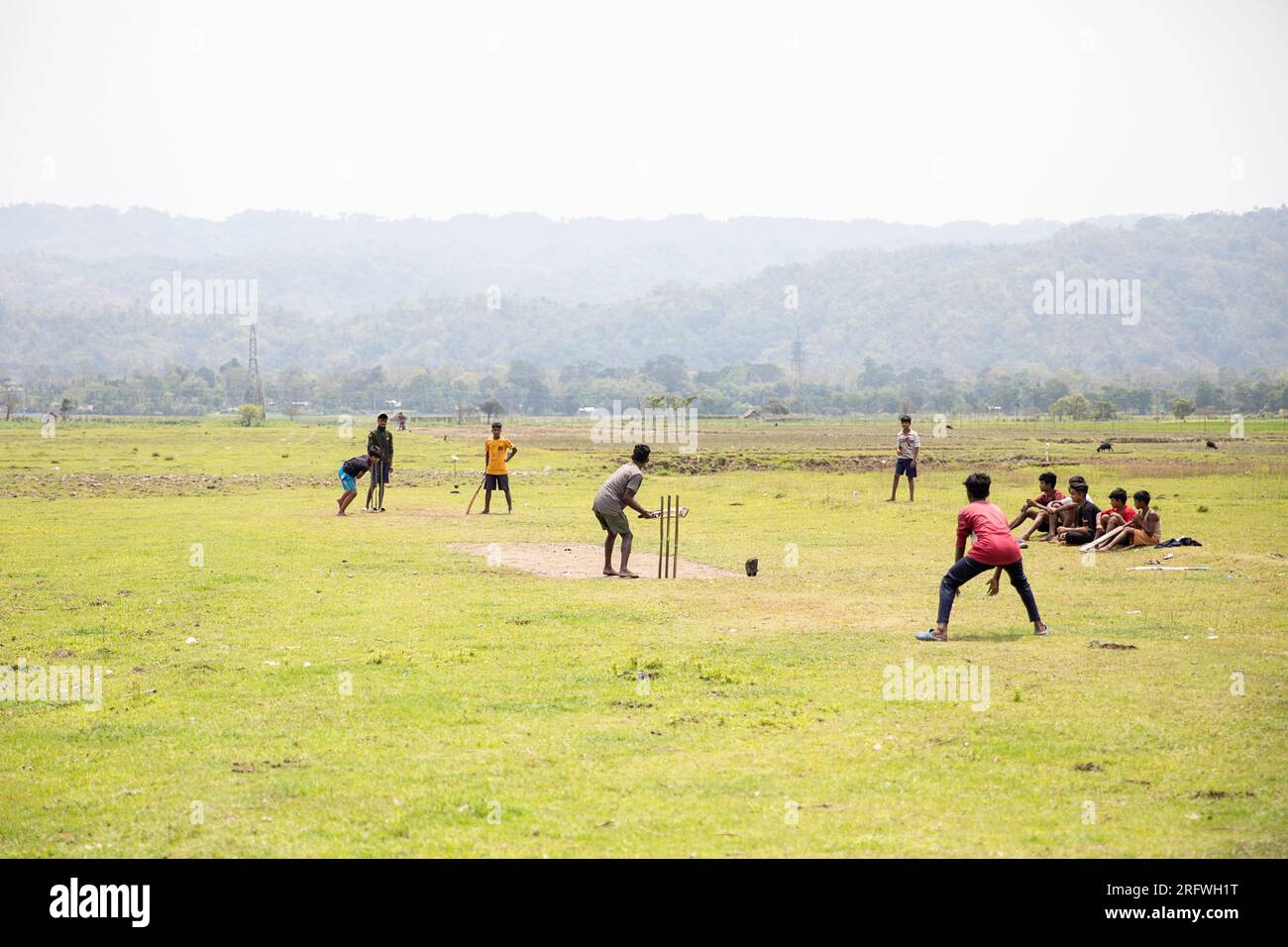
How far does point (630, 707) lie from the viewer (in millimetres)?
11930

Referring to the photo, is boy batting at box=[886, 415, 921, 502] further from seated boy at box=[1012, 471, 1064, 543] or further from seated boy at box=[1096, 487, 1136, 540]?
seated boy at box=[1096, 487, 1136, 540]

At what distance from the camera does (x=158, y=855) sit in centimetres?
810

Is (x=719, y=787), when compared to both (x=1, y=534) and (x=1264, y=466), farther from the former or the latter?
(x=1264, y=466)

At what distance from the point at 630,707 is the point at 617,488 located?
8714 millimetres

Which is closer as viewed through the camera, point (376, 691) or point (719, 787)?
point (719, 787)

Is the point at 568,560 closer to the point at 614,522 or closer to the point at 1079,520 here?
the point at 614,522

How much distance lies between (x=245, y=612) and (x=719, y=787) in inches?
391

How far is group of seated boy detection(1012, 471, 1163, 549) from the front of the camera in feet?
76.8

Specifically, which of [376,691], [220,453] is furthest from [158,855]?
[220,453]

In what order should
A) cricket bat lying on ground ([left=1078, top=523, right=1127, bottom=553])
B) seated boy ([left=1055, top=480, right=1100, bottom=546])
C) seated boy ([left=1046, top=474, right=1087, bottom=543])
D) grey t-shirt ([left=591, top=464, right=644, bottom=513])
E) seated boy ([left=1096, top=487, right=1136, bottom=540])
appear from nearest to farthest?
grey t-shirt ([left=591, top=464, right=644, bottom=513]), cricket bat lying on ground ([left=1078, top=523, right=1127, bottom=553]), seated boy ([left=1096, top=487, right=1136, bottom=540]), seated boy ([left=1055, top=480, right=1100, bottom=546]), seated boy ([left=1046, top=474, right=1087, bottom=543])

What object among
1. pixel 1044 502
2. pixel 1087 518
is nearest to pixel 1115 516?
pixel 1087 518

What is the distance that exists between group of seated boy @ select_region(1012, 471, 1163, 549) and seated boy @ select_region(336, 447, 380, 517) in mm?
15376

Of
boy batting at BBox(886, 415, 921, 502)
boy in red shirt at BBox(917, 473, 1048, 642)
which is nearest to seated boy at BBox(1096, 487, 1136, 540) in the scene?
boy in red shirt at BBox(917, 473, 1048, 642)
